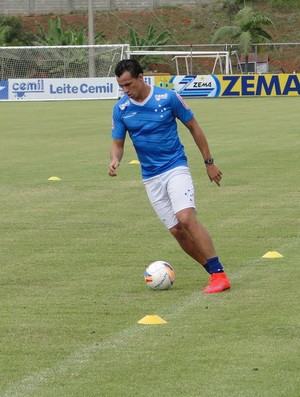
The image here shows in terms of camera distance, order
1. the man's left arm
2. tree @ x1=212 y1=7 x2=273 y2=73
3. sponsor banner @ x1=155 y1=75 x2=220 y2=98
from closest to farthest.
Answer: the man's left arm, sponsor banner @ x1=155 y1=75 x2=220 y2=98, tree @ x1=212 y1=7 x2=273 y2=73

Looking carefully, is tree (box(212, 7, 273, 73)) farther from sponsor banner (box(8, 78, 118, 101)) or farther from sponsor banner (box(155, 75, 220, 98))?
sponsor banner (box(8, 78, 118, 101))

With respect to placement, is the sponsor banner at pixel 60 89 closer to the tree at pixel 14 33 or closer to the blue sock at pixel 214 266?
the tree at pixel 14 33

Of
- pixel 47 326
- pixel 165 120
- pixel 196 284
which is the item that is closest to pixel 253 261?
pixel 196 284

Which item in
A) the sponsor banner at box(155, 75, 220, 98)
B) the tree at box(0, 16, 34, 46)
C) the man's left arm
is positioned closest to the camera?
the man's left arm

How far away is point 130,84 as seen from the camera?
9633mm

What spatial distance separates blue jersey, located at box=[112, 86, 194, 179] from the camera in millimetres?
9820

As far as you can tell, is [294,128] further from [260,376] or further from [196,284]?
[260,376]

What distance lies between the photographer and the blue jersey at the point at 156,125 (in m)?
9.82

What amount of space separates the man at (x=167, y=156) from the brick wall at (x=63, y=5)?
236 feet

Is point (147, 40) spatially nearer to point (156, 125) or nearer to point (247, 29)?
point (247, 29)

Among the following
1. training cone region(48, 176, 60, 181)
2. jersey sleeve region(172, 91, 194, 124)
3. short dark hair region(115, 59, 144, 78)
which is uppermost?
short dark hair region(115, 59, 144, 78)

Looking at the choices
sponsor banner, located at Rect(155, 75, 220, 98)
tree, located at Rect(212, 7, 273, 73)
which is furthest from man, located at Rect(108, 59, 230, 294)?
tree, located at Rect(212, 7, 273, 73)

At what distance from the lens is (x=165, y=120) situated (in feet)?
32.2

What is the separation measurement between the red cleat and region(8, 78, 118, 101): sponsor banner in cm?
4317
